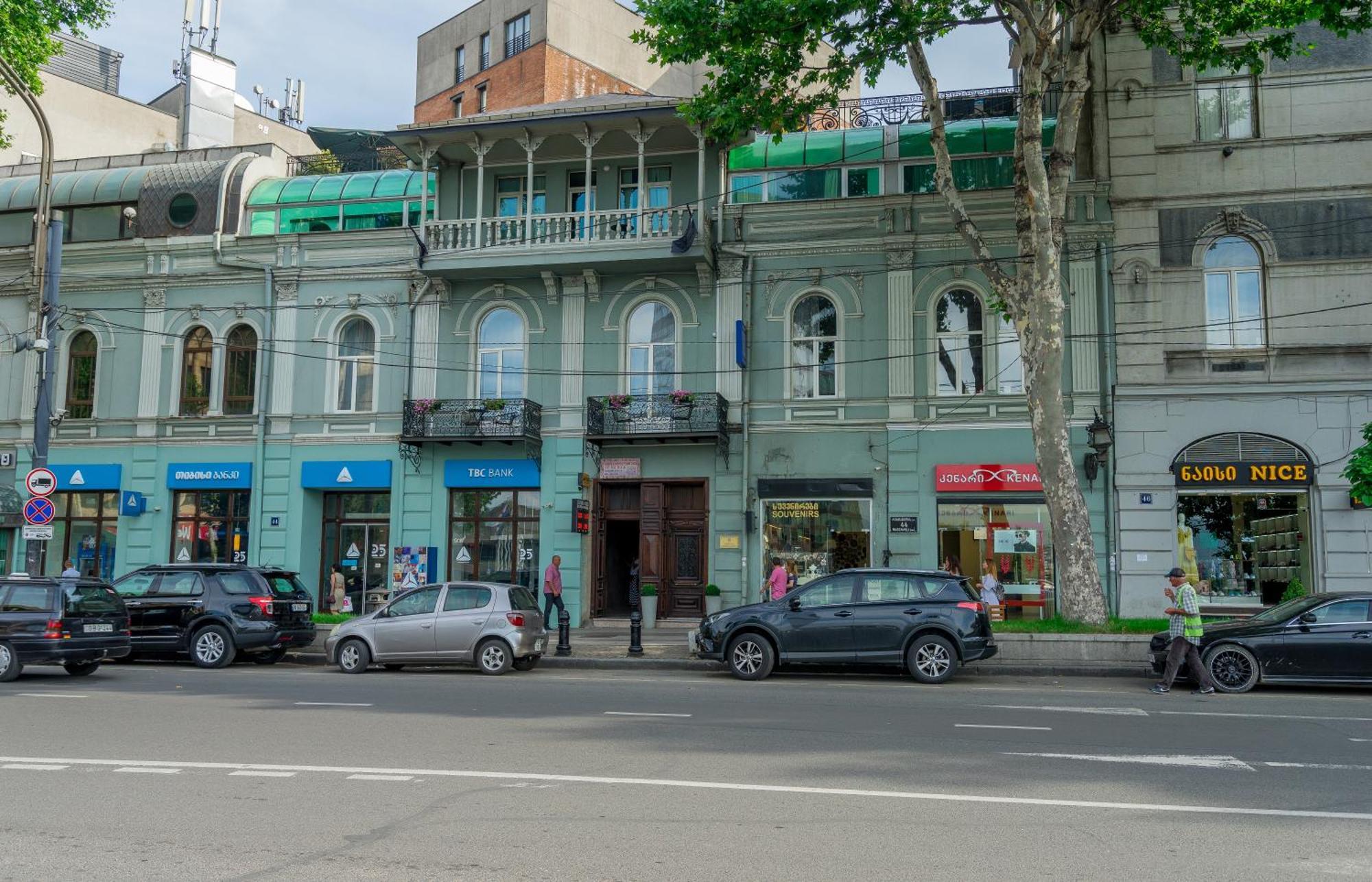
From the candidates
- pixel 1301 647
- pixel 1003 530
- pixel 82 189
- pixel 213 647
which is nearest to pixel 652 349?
pixel 1003 530

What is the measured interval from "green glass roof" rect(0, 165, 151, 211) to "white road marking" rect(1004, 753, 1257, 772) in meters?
27.2

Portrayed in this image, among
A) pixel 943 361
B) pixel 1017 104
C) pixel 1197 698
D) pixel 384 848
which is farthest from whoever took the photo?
pixel 1017 104

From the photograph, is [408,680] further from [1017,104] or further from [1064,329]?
[1017,104]

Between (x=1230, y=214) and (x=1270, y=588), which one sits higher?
(x=1230, y=214)

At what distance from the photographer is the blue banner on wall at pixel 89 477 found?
26.6 m

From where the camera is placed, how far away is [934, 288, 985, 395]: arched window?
75.5 ft

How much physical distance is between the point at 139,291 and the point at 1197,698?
2556 cm

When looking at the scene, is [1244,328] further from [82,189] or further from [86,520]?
[82,189]

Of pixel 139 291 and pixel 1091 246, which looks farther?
pixel 139 291

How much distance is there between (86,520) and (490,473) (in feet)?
35.8

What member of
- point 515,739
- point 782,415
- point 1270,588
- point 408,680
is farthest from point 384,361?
point 1270,588

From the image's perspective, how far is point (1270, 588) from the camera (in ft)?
69.6

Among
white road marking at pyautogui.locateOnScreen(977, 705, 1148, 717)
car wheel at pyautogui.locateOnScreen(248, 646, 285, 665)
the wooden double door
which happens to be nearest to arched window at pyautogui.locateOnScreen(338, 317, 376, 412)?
the wooden double door

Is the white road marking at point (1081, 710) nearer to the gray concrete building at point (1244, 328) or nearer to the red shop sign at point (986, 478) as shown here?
the gray concrete building at point (1244, 328)
